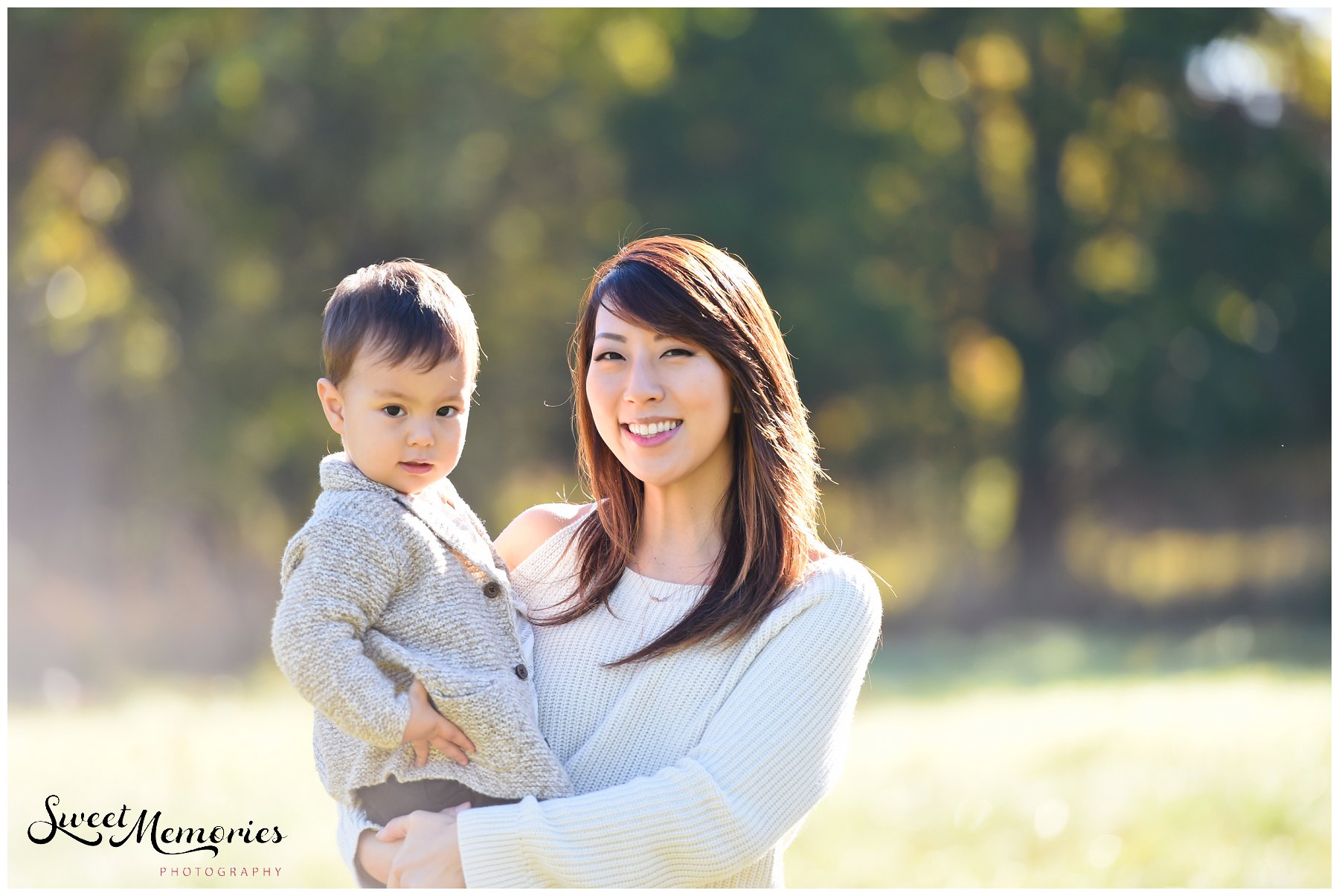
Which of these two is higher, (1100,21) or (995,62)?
(1100,21)

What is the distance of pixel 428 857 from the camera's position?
2.20 metres

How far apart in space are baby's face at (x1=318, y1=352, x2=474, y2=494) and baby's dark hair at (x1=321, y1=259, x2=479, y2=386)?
0.06ft

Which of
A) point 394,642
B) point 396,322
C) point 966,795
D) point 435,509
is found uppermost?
point 396,322

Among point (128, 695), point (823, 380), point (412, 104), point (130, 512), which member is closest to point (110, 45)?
point (412, 104)

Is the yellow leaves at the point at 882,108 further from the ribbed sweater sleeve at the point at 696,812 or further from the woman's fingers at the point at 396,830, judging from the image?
the woman's fingers at the point at 396,830

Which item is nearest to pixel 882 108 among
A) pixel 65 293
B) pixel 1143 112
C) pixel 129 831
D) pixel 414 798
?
pixel 1143 112

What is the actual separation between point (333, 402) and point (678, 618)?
748mm

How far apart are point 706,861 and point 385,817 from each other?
0.57 meters

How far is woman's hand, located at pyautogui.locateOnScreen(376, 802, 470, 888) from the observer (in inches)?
86.7

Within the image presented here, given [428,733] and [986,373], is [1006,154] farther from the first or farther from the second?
[428,733]

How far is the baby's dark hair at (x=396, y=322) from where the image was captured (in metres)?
2.32

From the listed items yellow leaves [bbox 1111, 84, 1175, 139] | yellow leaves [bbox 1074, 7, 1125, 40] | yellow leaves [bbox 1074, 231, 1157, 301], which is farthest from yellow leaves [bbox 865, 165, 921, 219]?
yellow leaves [bbox 1074, 7, 1125, 40]

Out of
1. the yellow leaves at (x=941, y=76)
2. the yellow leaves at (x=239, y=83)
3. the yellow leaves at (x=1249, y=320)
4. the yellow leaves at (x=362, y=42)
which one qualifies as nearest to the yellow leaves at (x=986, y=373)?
the yellow leaves at (x=1249, y=320)

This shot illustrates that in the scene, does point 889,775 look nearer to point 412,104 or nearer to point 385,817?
point 385,817
